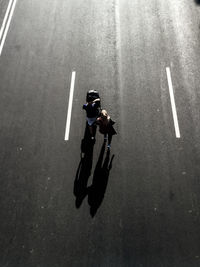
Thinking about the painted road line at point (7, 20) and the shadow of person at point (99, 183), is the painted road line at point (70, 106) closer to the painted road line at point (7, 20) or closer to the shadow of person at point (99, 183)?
the shadow of person at point (99, 183)

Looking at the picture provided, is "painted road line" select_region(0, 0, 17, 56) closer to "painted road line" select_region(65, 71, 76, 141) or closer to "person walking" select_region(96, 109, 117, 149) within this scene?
"painted road line" select_region(65, 71, 76, 141)

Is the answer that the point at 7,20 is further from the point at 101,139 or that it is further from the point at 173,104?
the point at 173,104

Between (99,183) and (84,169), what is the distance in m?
0.69

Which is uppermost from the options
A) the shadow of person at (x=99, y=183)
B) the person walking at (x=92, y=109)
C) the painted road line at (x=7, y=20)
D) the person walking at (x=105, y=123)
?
the painted road line at (x=7, y=20)

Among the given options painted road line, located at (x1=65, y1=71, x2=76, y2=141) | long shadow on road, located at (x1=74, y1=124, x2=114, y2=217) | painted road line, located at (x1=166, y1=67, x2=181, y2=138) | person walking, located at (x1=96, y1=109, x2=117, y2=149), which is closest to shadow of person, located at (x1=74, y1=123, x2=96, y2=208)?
long shadow on road, located at (x1=74, y1=124, x2=114, y2=217)

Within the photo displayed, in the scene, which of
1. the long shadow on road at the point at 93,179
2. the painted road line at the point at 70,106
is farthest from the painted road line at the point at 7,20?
the long shadow on road at the point at 93,179

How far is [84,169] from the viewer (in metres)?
8.70

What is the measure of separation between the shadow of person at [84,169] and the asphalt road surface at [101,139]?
3 cm

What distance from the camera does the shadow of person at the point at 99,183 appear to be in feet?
26.6

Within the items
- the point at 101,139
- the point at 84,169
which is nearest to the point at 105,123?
the point at 101,139

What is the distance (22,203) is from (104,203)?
2543 mm

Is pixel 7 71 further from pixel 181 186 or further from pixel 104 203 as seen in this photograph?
pixel 181 186

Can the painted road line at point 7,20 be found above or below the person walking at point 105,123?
above

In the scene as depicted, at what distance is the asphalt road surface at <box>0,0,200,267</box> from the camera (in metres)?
7.53
